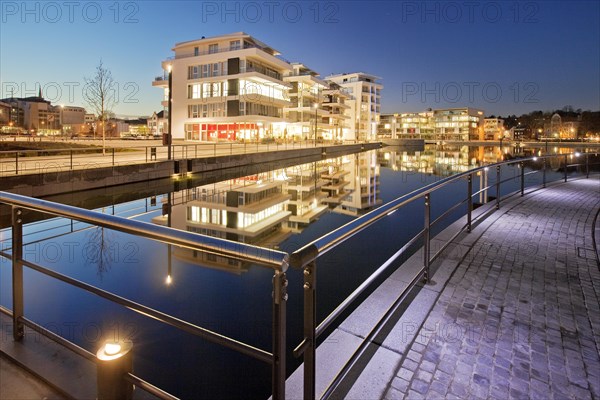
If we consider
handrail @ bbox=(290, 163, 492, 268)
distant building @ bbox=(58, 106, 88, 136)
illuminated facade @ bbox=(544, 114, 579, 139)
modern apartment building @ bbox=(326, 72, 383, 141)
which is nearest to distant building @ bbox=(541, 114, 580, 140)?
illuminated facade @ bbox=(544, 114, 579, 139)

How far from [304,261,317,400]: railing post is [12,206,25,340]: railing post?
196 cm

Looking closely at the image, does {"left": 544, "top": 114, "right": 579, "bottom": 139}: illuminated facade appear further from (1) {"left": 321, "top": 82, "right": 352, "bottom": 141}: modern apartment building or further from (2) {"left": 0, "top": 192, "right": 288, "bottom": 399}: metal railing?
(2) {"left": 0, "top": 192, "right": 288, "bottom": 399}: metal railing

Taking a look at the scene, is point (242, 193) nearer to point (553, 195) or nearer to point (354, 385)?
point (553, 195)

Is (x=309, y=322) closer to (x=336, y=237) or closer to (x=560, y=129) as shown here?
(x=336, y=237)

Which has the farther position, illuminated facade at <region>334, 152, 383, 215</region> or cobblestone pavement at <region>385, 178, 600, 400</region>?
illuminated facade at <region>334, 152, 383, 215</region>

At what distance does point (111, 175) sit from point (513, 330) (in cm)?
1652

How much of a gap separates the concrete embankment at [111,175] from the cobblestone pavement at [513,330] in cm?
1309

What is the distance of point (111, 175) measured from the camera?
1639 cm

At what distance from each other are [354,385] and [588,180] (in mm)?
16610

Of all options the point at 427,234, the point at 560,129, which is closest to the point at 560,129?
the point at 560,129

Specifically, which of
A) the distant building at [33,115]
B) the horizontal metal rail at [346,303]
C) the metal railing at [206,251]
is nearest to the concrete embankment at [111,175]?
the metal railing at [206,251]

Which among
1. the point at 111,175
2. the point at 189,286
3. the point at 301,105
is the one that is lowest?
the point at 189,286

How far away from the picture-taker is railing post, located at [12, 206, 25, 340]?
2.46 metres

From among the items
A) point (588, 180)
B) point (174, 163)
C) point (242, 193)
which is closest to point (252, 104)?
point (174, 163)
